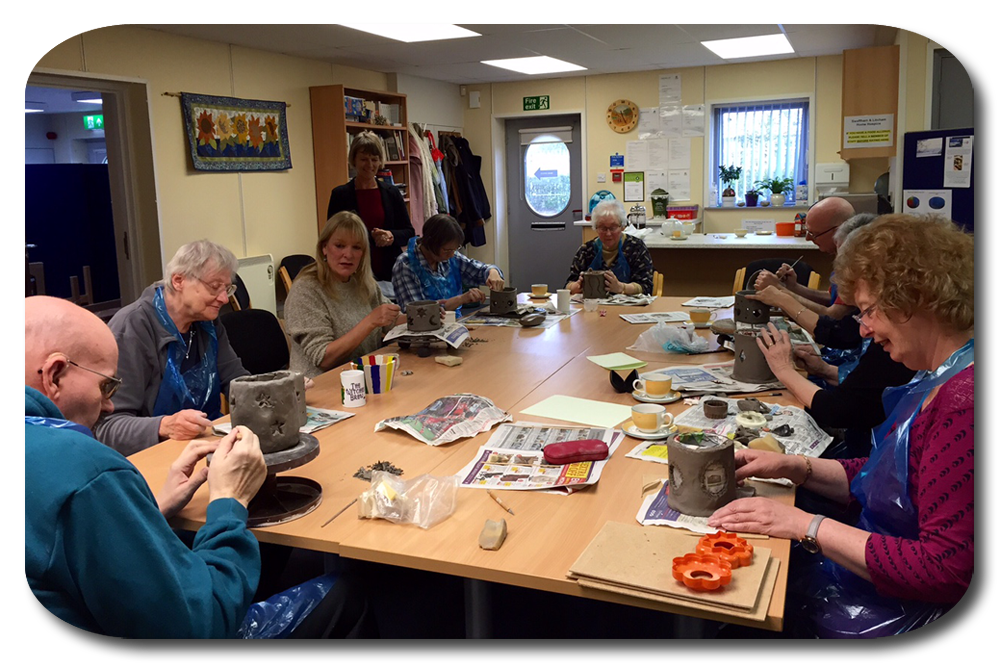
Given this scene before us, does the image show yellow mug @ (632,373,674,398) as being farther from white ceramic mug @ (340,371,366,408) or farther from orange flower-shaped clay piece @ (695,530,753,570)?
orange flower-shaped clay piece @ (695,530,753,570)

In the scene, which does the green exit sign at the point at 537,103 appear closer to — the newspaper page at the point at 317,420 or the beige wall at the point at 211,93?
the beige wall at the point at 211,93

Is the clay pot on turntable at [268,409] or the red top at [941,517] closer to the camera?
the red top at [941,517]

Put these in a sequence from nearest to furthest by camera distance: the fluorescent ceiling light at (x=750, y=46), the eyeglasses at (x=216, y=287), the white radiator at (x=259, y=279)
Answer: the eyeglasses at (x=216, y=287) → the white radiator at (x=259, y=279) → the fluorescent ceiling light at (x=750, y=46)

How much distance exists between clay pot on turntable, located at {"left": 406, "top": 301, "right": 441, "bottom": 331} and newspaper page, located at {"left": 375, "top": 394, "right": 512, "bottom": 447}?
850 mm

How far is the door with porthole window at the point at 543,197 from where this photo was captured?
29.0ft

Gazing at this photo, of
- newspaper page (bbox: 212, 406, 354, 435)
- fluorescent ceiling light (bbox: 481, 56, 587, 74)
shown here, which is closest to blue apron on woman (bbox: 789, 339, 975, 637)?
newspaper page (bbox: 212, 406, 354, 435)

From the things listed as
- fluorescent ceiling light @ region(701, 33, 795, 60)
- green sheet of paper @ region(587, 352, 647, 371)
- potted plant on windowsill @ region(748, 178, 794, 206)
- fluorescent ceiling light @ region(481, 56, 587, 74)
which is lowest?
green sheet of paper @ region(587, 352, 647, 371)

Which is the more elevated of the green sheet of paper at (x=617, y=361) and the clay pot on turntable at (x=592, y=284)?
the clay pot on turntable at (x=592, y=284)

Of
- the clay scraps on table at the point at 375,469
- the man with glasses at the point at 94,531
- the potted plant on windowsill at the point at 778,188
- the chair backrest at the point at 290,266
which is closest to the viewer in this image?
the man with glasses at the point at 94,531

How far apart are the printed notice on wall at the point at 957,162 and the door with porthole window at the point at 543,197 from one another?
515 cm

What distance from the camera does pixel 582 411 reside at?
2420mm

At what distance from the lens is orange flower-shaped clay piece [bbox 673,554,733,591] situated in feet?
4.40

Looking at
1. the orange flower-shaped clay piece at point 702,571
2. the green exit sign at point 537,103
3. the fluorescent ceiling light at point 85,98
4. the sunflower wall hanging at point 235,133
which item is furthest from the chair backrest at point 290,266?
the orange flower-shaped clay piece at point 702,571

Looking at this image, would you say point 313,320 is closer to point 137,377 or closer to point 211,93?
point 137,377
